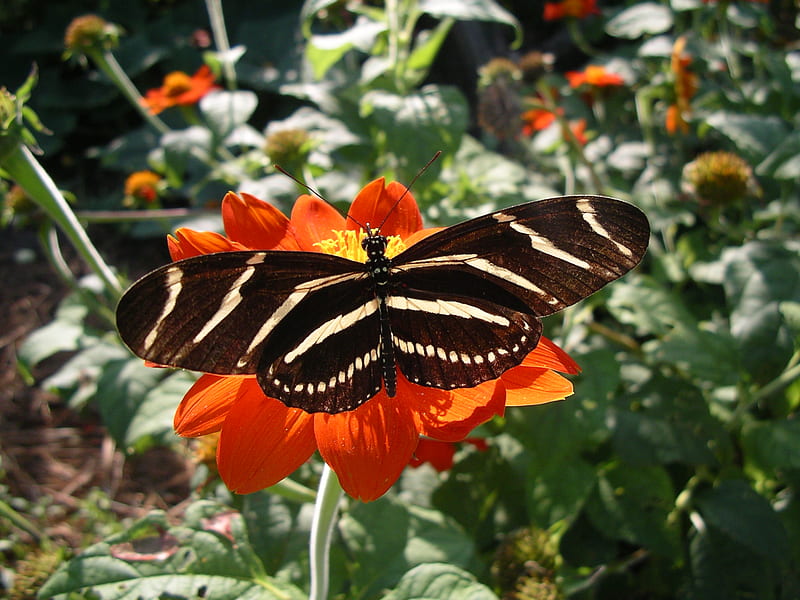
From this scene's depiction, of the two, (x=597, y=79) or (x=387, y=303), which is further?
(x=597, y=79)

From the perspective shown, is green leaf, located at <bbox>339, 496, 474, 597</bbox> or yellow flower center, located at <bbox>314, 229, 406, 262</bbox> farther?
green leaf, located at <bbox>339, 496, 474, 597</bbox>

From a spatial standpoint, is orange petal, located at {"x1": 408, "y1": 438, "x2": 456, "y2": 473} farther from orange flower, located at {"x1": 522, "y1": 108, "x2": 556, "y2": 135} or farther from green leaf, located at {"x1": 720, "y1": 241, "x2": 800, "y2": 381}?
orange flower, located at {"x1": 522, "y1": 108, "x2": 556, "y2": 135}

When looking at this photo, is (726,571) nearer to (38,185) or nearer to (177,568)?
(177,568)

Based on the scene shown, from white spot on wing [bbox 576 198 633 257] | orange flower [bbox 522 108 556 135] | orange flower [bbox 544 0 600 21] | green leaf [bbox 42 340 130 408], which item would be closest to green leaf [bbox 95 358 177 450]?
green leaf [bbox 42 340 130 408]

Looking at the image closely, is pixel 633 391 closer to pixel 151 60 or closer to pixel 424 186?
pixel 424 186

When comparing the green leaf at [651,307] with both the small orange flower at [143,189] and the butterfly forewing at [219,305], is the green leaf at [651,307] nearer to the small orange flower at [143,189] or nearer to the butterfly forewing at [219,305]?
the butterfly forewing at [219,305]

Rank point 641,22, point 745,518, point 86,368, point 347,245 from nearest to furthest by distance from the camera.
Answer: point 347,245 < point 745,518 < point 86,368 < point 641,22

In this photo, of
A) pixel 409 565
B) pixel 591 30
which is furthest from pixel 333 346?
pixel 591 30

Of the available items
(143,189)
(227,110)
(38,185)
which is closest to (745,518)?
(38,185)
